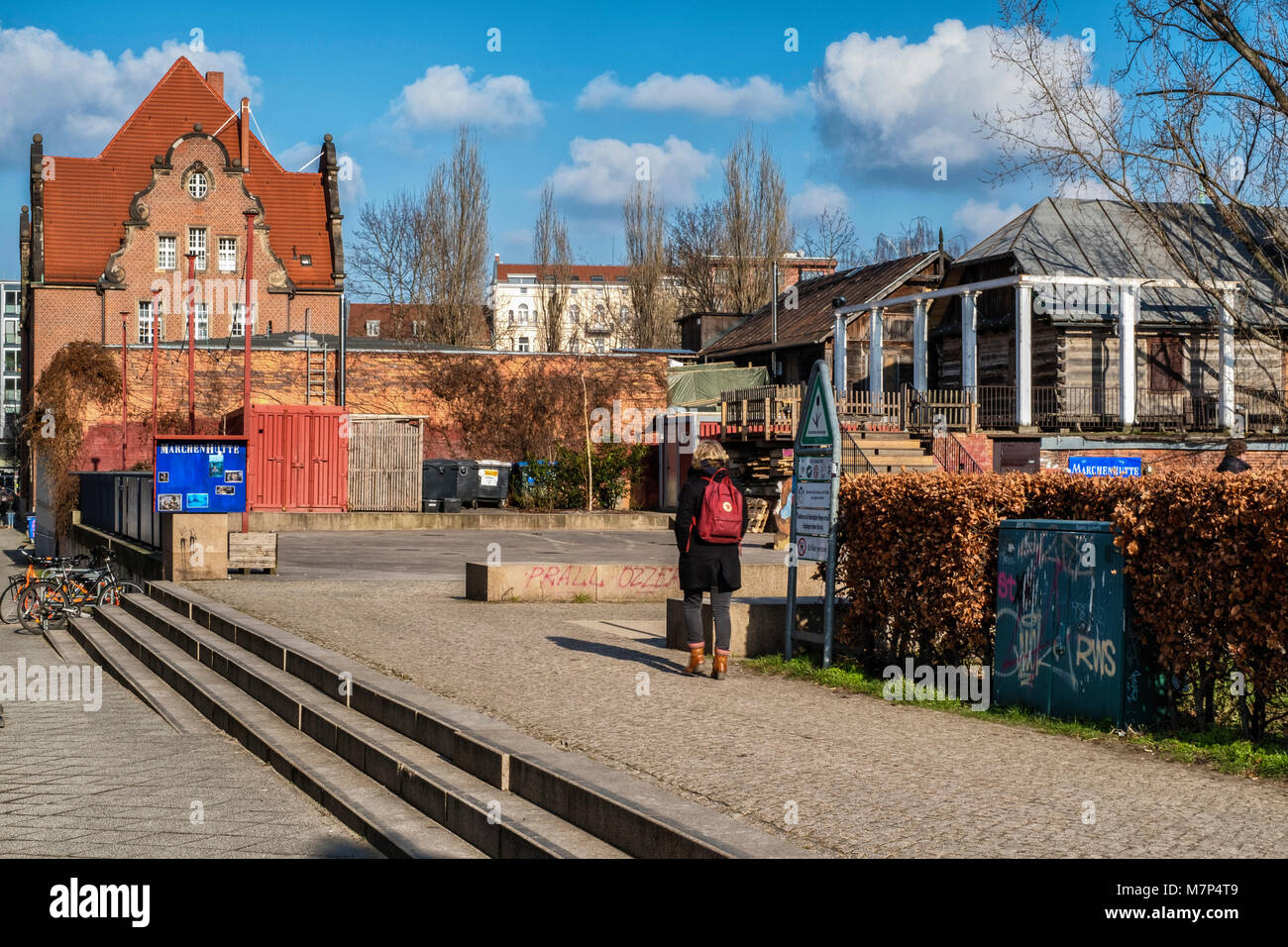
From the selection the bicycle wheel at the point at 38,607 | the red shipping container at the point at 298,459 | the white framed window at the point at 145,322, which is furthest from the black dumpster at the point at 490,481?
the white framed window at the point at 145,322

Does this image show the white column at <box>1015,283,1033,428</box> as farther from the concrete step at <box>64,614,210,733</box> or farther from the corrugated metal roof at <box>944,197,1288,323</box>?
the concrete step at <box>64,614,210,733</box>

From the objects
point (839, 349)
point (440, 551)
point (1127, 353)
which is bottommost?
point (440, 551)

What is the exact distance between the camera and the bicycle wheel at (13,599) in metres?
19.1

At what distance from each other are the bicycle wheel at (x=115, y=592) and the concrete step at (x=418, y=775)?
7659 millimetres

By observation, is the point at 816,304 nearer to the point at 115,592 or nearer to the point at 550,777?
the point at 115,592

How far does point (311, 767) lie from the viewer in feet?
27.9

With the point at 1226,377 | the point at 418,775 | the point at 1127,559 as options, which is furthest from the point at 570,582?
the point at 1226,377

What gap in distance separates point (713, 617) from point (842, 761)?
3.41m

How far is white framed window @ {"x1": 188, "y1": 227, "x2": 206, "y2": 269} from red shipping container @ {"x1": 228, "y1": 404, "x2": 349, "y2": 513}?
2389cm

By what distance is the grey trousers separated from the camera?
10.3m

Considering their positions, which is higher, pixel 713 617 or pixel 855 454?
pixel 855 454

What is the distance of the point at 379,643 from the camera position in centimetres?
1218
